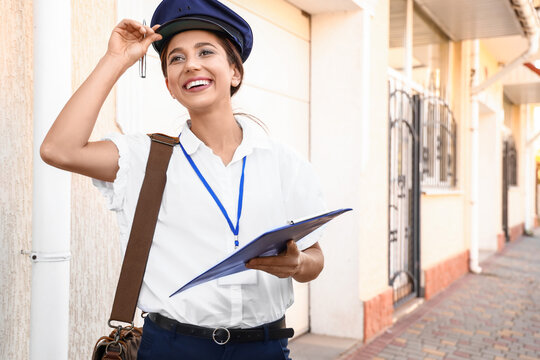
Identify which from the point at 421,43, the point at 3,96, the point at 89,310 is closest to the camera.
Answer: the point at 3,96

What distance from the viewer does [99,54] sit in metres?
2.44

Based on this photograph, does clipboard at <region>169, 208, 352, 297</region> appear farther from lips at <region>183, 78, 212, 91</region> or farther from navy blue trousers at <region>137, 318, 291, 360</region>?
lips at <region>183, 78, 212, 91</region>

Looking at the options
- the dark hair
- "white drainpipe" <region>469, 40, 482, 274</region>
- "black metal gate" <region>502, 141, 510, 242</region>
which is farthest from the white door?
"black metal gate" <region>502, 141, 510, 242</region>

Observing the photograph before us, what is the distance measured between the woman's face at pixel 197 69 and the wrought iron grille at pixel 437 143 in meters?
5.14

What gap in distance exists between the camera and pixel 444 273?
23.5 feet

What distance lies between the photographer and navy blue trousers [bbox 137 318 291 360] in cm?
146

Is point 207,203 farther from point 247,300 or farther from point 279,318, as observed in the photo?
point 279,318

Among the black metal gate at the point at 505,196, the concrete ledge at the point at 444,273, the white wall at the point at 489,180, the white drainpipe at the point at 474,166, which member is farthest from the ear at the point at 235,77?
the black metal gate at the point at 505,196

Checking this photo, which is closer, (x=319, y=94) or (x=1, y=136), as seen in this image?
(x=1, y=136)

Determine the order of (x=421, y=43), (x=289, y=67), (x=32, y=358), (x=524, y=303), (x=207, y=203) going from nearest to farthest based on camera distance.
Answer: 1. (x=207, y=203)
2. (x=32, y=358)
3. (x=289, y=67)
4. (x=524, y=303)
5. (x=421, y=43)

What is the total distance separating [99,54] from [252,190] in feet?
4.15

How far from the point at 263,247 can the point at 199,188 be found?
349 mm

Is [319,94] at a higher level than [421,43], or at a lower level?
lower

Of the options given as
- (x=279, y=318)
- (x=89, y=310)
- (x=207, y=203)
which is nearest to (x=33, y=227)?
(x=89, y=310)
